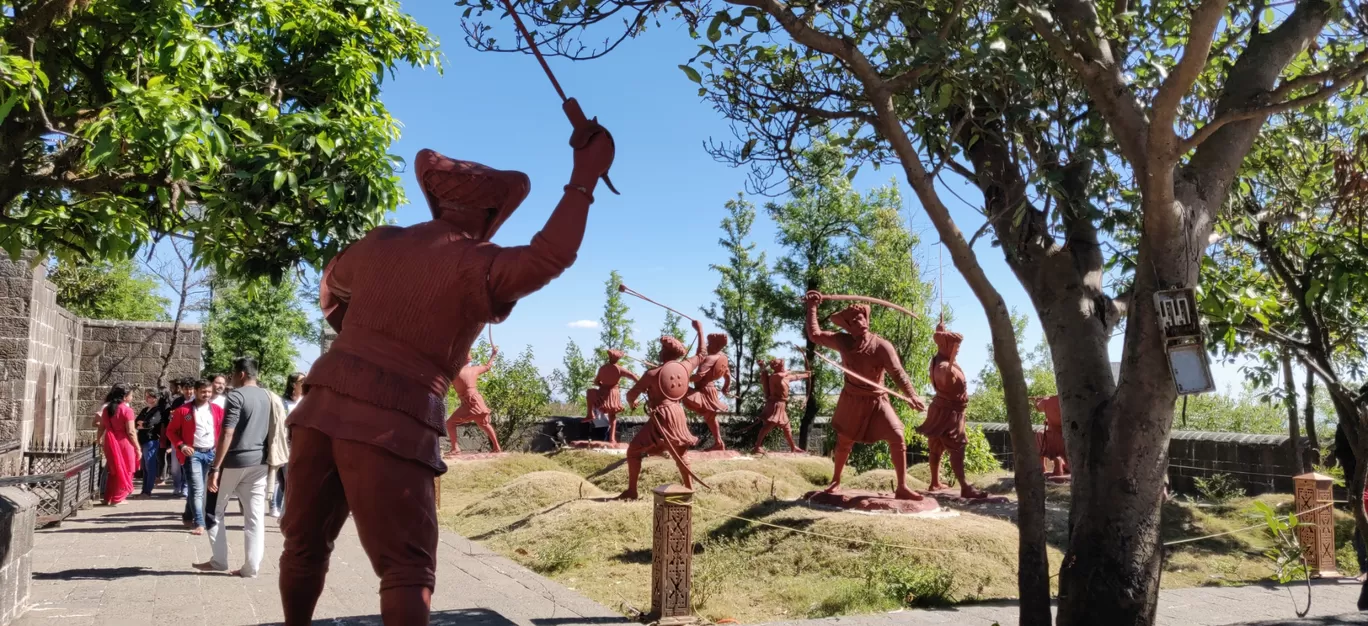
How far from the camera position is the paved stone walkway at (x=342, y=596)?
575cm

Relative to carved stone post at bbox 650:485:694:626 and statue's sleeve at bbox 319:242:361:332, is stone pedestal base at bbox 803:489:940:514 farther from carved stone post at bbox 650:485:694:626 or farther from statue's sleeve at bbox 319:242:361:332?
statue's sleeve at bbox 319:242:361:332

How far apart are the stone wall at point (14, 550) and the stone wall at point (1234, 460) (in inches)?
536

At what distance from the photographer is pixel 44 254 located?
240 inches

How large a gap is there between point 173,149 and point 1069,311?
4.46 metres

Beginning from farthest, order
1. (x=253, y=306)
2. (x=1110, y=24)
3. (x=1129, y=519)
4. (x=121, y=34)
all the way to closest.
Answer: (x=253, y=306) < (x=121, y=34) < (x=1110, y=24) < (x=1129, y=519)

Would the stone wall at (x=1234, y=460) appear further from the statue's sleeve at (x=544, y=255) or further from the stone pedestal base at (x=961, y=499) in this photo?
the statue's sleeve at (x=544, y=255)

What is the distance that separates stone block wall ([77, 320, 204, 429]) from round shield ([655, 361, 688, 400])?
9.09 m

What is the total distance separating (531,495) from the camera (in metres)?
11.8

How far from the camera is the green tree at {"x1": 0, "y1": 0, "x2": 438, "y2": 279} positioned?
4785 millimetres

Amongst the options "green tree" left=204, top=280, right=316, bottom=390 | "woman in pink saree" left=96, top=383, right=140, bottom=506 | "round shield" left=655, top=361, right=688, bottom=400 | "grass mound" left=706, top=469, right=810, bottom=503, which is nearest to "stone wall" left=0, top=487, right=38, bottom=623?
"woman in pink saree" left=96, top=383, right=140, bottom=506

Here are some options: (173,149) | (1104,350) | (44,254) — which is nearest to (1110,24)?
(1104,350)

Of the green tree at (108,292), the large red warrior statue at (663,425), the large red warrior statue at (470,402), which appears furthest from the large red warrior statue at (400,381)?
the green tree at (108,292)

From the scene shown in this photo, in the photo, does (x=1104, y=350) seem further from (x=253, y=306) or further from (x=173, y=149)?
(x=253, y=306)

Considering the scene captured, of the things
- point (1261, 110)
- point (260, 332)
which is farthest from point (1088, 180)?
point (260, 332)
